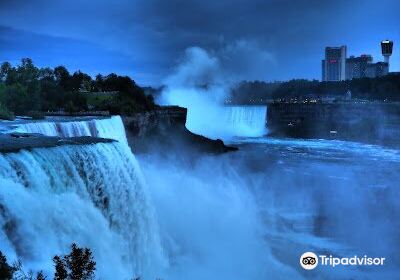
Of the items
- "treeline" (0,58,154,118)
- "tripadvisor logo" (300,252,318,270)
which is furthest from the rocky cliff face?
"tripadvisor logo" (300,252,318,270)

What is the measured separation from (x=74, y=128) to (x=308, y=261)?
11100mm

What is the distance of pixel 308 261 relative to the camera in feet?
57.3

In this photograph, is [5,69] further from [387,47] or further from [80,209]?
[387,47]

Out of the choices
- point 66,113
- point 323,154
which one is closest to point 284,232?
point 66,113

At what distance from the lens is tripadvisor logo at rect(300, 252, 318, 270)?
17359 mm

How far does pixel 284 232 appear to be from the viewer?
21781 millimetres

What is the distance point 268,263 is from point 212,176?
14.4 metres

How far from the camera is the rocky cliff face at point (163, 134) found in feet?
111

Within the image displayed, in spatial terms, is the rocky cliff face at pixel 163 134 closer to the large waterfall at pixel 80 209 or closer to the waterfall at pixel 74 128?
the waterfall at pixel 74 128

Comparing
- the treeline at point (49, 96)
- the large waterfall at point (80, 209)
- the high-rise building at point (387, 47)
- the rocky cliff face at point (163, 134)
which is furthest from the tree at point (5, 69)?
the high-rise building at point (387, 47)

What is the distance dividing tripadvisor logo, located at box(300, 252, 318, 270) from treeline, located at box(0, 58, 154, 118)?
653 inches

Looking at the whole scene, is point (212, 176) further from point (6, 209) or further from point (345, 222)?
point (6, 209)

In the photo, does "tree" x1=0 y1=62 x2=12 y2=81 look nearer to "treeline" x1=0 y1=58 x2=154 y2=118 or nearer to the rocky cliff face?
"treeline" x1=0 y1=58 x2=154 y2=118

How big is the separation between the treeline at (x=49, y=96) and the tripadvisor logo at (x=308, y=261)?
54.4 ft
